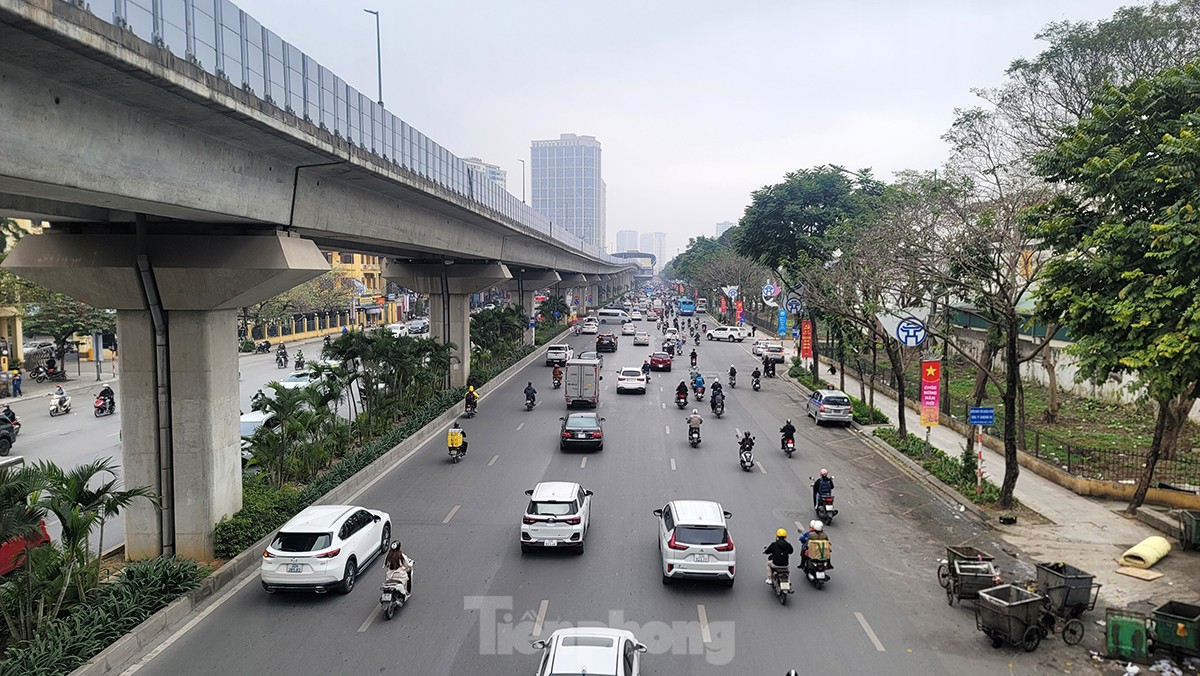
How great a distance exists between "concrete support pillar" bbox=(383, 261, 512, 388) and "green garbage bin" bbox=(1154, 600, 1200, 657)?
31885mm

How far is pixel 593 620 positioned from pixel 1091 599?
338 inches

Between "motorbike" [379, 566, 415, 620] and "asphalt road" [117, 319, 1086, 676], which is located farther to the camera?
"motorbike" [379, 566, 415, 620]

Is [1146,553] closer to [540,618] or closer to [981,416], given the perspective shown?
[981,416]

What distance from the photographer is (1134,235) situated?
13000 millimetres

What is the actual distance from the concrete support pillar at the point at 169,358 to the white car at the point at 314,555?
300 centimetres

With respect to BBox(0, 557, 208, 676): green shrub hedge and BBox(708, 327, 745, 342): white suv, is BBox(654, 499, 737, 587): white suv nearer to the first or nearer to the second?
BBox(0, 557, 208, 676): green shrub hedge

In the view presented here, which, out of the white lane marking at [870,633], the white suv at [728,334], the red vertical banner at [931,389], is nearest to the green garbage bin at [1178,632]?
the white lane marking at [870,633]

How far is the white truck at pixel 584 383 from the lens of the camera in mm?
34844

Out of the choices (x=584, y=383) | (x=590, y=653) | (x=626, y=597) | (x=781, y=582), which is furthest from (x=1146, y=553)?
(x=584, y=383)

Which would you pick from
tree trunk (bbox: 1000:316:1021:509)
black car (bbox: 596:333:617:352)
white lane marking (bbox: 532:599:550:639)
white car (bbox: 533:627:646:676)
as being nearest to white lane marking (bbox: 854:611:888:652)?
white car (bbox: 533:627:646:676)

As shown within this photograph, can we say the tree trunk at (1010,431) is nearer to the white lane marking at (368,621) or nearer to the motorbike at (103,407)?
the white lane marking at (368,621)

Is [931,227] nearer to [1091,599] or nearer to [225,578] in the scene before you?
[1091,599]

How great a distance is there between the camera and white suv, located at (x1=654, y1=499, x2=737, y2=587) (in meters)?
13.9

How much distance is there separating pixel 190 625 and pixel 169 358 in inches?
223
